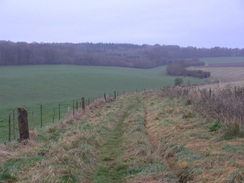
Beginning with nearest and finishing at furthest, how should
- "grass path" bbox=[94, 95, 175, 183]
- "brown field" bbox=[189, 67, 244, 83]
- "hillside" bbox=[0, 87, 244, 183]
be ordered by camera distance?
"hillside" bbox=[0, 87, 244, 183], "grass path" bbox=[94, 95, 175, 183], "brown field" bbox=[189, 67, 244, 83]

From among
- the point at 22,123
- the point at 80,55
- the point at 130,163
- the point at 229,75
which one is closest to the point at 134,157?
the point at 130,163

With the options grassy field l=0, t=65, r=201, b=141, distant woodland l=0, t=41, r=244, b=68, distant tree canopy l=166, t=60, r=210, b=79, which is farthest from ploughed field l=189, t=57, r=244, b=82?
distant woodland l=0, t=41, r=244, b=68

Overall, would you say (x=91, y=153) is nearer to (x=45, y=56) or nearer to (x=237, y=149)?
(x=237, y=149)

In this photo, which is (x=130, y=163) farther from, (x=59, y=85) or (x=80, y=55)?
(x=80, y=55)

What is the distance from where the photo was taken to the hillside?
7.34m

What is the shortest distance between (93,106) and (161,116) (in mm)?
10044

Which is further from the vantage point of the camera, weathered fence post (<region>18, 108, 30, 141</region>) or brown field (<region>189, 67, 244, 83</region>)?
brown field (<region>189, 67, 244, 83</region>)

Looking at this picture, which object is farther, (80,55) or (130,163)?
(80,55)

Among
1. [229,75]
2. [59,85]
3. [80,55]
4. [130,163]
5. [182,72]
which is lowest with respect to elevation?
[59,85]

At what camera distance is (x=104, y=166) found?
29.7 ft

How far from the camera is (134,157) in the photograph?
9.34 meters

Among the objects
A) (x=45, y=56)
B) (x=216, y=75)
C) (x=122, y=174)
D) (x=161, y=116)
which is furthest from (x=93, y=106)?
(x=45, y=56)

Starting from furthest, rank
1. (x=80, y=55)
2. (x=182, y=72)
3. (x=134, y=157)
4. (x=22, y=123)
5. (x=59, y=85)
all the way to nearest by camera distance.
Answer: (x=80, y=55) → (x=182, y=72) → (x=59, y=85) → (x=22, y=123) → (x=134, y=157)

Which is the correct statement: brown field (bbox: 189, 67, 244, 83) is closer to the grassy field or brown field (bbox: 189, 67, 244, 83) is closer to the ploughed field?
the ploughed field
